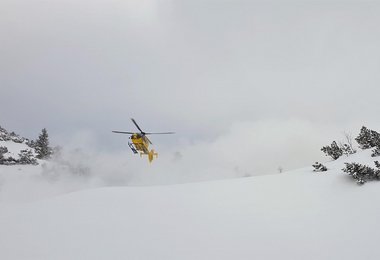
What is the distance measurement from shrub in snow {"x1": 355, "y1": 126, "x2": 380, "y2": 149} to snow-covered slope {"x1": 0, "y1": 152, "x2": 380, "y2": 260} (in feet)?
19.1

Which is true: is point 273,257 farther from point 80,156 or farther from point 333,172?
point 80,156

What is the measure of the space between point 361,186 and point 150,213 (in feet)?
23.4

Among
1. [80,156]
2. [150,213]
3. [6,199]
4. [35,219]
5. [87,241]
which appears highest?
[80,156]

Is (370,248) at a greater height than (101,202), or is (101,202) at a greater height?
(101,202)

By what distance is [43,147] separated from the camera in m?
59.6

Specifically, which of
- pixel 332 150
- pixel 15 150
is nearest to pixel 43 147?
pixel 15 150

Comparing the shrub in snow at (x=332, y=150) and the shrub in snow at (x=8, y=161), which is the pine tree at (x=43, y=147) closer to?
the shrub in snow at (x=8, y=161)

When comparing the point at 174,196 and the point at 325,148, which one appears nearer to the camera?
the point at 174,196

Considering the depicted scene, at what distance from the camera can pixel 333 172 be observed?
1084 centimetres

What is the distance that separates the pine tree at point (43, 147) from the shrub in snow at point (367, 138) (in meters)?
60.0

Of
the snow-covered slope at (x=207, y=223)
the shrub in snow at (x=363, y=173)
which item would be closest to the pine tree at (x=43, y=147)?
the snow-covered slope at (x=207, y=223)

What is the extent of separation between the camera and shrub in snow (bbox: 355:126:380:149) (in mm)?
14729

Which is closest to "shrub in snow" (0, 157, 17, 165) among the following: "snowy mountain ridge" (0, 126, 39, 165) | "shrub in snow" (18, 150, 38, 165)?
"snowy mountain ridge" (0, 126, 39, 165)

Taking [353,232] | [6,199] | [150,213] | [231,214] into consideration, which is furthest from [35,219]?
[6,199]
